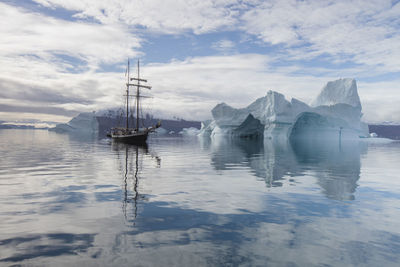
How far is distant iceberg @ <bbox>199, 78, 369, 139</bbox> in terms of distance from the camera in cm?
6706

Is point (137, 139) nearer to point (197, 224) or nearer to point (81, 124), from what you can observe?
point (197, 224)

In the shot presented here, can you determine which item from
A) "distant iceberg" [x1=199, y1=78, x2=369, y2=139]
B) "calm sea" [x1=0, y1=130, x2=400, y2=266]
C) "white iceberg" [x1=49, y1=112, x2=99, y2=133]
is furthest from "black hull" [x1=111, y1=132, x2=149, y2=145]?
"white iceberg" [x1=49, y1=112, x2=99, y2=133]

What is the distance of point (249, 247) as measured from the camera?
4547 millimetres

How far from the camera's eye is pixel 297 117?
65.2 m

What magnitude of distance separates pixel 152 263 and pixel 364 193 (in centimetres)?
755

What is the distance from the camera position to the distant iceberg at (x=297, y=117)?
220ft

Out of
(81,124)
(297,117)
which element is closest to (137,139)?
(297,117)

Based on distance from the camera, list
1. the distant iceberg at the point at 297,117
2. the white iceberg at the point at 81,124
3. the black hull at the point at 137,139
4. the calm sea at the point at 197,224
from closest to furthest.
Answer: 1. the calm sea at the point at 197,224
2. the black hull at the point at 137,139
3. the distant iceberg at the point at 297,117
4. the white iceberg at the point at 81,124

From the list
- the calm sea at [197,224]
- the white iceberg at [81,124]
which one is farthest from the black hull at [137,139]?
the white iceberg at [81,124]

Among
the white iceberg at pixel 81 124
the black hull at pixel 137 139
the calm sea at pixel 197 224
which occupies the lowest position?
the calm sea at pixel 197 224

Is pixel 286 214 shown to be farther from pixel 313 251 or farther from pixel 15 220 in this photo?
pixel 15 220

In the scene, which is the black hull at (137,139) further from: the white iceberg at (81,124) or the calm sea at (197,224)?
the white iceberg at (81,124)

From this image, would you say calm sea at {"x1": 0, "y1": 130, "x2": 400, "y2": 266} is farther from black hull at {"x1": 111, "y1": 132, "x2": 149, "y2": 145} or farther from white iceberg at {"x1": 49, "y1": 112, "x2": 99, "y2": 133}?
white iceberg at {"x1": 49, "y1": 112, "x2": 99, "y2": 133}

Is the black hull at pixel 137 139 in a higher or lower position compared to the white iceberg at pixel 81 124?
lower
